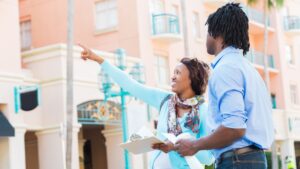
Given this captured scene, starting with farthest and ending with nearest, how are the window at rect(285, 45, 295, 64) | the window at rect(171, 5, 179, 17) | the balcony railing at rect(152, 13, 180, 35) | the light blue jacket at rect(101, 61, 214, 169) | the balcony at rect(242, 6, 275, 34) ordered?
1. the window at rect(285, 45, 295, 64)
2. the balcony at rect(242, 6, 275, 34)
3. the window at rect(171, 5, 179, 17)
4. the balcony railing at rect(152, 13, 180, 35)
5. the light blue jacket at rect(101, 61, 214, 169)

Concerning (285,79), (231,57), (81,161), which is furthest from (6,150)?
(285,79)

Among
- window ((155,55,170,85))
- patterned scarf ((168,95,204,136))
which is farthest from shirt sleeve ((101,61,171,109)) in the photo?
window ((155,55,170,85))

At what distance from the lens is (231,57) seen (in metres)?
4.11

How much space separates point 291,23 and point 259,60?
4.35 m

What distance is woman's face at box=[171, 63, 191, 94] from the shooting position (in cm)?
543

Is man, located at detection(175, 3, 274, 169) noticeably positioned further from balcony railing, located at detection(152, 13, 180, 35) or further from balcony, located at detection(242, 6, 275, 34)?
balcony, located at detection(242, 6, 275, 34)

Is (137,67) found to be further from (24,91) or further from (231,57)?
(231,57)

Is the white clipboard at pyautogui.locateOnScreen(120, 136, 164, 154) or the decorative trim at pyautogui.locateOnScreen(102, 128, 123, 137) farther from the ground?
the decorative trim at pyautogui.locateOnScreen(102, 128, 123, 137)

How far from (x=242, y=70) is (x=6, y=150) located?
19.0 meters

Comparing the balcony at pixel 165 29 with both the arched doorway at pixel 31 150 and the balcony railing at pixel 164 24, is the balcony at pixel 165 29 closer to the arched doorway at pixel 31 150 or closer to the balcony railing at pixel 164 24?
the balcony railing at pixel 164 24

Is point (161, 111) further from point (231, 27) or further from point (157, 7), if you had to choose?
point (157, 7)

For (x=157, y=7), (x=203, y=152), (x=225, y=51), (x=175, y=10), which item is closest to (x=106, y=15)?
(x=157, y=7)

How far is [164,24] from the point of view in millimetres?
30062

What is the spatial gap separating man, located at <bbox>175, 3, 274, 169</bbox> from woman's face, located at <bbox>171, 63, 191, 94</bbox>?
46.6 inches
